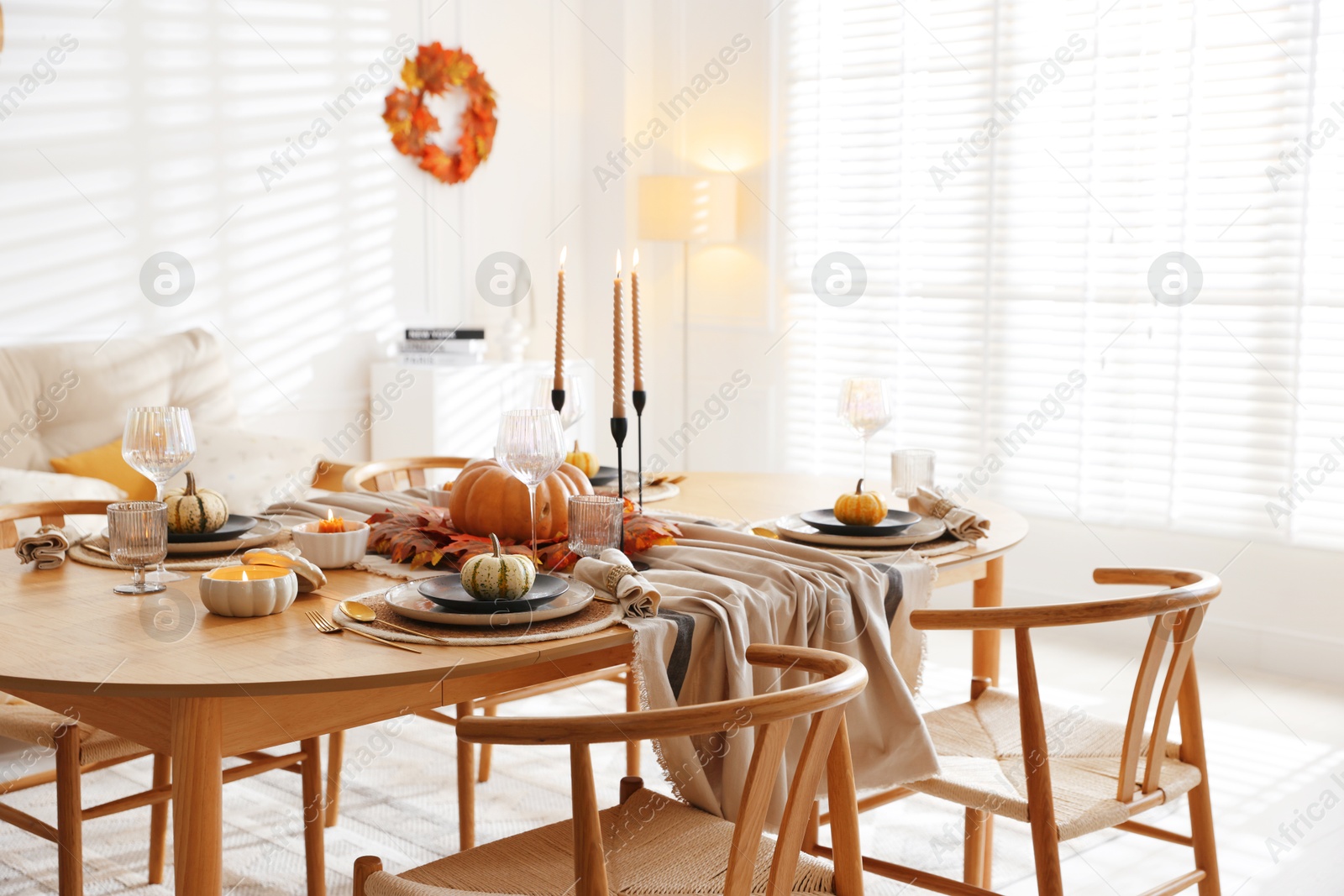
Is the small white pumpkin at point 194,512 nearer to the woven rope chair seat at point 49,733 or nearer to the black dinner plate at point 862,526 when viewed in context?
the woven rope chair seat at point 49,733

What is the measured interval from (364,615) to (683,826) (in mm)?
Result: 493

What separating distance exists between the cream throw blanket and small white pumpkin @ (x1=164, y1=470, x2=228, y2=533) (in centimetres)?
70

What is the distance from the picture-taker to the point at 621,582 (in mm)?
1697

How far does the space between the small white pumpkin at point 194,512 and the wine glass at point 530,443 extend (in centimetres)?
57

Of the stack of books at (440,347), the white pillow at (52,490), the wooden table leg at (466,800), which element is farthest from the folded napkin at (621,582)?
the stack of books at (440,347)

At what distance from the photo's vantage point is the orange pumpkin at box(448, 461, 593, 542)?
1948mm

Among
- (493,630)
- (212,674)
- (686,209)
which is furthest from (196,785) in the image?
(686,209)

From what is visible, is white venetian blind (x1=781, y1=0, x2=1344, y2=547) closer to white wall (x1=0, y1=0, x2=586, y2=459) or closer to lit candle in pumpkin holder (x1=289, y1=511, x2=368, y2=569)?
white wall (x1=0, y1=0, x2=586, y2=459)

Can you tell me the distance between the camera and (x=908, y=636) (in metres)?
1.98

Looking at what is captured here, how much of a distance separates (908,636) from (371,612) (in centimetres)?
83

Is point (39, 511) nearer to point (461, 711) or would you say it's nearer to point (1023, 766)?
point (461, 711)

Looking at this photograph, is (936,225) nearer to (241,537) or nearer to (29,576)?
(241,537)

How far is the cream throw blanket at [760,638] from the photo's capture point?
66.2 inches

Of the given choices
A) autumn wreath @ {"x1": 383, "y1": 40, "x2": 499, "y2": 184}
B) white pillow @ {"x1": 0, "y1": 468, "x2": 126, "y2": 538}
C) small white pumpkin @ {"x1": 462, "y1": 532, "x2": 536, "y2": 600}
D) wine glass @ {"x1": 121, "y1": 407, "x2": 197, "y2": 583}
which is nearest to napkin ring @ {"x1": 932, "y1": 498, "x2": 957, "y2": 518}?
small white pumpkin @ {"x1": 462, "y1": 532, "x2": 536, "y2": 600}
